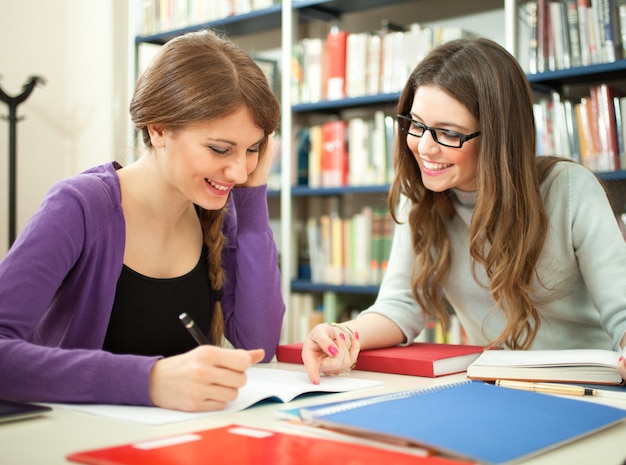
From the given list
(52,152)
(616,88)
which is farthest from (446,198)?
(52,152)

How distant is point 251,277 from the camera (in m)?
1.55

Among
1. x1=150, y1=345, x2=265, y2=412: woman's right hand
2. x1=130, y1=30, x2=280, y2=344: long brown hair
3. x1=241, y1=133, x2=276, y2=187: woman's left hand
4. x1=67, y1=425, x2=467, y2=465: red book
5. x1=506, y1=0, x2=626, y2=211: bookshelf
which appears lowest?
x1=67, y1=425, x2=467, y2=465: red book

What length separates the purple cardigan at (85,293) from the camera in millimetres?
993

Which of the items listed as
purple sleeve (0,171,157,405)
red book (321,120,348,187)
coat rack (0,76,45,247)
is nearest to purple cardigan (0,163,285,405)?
purple sleeve (0,171,157,405)

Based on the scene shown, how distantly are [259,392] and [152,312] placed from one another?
404 mm

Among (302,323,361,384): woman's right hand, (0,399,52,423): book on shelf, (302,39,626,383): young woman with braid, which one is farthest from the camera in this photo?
(302,39,626,383): young woman with braid

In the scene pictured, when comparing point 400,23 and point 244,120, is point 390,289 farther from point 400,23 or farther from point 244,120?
point 400,23

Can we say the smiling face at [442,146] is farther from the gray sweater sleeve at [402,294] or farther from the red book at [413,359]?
the red book at [413,359]

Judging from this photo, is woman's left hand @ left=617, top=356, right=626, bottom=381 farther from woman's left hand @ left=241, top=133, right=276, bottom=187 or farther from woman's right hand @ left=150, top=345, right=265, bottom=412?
woman's left hand @ left=241, top=133, right=276, bottom=187

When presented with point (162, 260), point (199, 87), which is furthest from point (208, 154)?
point (162, 260)

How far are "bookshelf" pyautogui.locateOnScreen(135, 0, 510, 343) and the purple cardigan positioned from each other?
1402 millimetres

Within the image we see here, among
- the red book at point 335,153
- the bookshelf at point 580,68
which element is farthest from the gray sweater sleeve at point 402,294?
the red book at point 335,153

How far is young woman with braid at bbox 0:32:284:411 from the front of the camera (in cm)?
99

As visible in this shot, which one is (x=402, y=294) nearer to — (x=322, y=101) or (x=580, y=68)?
(x=580, y=68)
